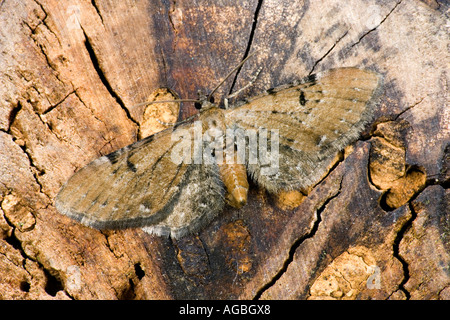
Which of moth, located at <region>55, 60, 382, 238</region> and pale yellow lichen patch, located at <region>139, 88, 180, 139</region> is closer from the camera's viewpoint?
moth, located at <region>55, 60, 382, 238</region>

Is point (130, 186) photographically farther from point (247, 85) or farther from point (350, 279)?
point (350, 279)

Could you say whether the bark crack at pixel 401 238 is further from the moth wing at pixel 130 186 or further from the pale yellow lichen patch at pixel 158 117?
the pale yellow lichen patch at pixel 158 117

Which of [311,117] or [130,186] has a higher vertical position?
[311,117]

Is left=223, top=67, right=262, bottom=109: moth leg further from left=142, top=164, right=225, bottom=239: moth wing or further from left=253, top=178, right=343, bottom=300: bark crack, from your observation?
left=253, top=178, right=343, bottom=300: bark crack

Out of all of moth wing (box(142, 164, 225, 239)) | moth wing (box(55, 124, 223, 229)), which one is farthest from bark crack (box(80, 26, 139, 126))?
moth wing (box(142, 164, 225, 239))

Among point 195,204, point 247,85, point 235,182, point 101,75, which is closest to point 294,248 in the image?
point 235,182

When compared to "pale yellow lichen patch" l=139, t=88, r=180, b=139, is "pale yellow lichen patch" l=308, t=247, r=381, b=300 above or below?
below

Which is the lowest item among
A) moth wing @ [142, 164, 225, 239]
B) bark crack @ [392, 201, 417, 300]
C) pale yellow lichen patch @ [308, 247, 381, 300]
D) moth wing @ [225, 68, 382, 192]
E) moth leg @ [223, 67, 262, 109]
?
pale yellow lichen patch @ [308, 247, 381, 300]

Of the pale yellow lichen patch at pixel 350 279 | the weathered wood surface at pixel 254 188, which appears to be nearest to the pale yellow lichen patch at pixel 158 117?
the weathered wood surface at pixel 254 188
